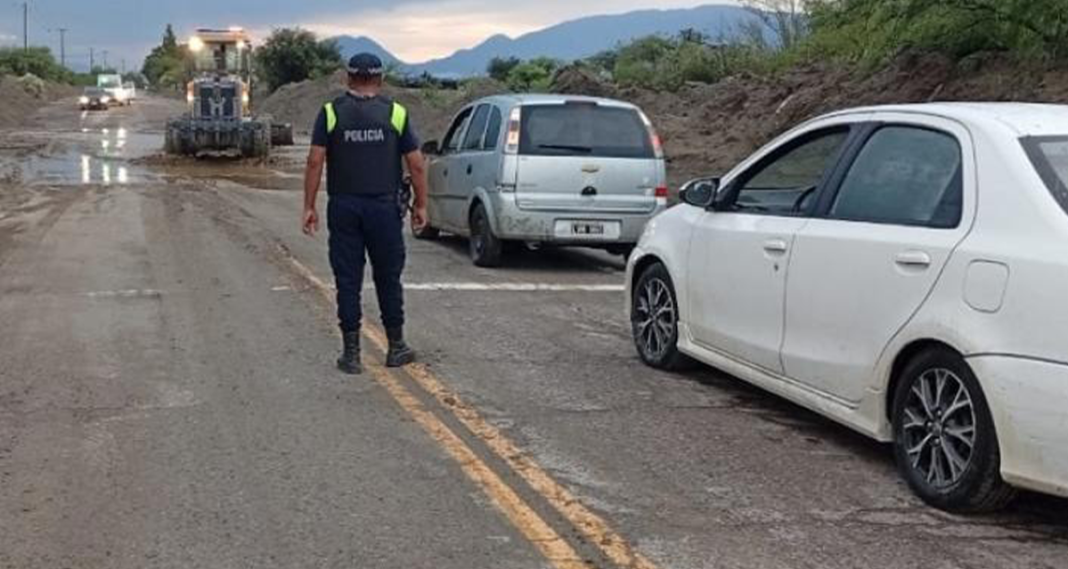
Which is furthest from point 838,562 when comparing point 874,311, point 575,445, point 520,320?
point 520,320

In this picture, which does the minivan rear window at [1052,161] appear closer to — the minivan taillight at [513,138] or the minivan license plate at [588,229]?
the minivan license plate at [588,229]

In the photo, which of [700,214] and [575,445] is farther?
[700,214]

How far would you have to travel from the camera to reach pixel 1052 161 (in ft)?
17.5

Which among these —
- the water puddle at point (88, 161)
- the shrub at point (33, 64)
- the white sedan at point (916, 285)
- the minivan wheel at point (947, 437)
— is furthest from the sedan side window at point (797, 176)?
the shrub at point (33, 64)

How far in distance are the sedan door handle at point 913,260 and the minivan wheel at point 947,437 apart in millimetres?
366

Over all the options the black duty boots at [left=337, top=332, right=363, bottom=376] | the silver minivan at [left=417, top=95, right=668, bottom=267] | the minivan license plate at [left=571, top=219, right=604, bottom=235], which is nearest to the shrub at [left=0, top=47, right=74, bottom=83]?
the silver minivan at [left=417, top=95, right=668, bottom=267]

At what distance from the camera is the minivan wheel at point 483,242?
41.6 feet

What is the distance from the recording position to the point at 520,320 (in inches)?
388

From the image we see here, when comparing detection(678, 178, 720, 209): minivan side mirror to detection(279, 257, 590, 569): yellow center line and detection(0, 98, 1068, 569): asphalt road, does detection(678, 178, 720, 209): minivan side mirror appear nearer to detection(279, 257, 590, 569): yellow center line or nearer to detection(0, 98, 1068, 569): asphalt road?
detection(0, 98, 1068, 569): asphalt road

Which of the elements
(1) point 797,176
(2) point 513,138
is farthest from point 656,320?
(2) point 513,138

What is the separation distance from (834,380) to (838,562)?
1.46m

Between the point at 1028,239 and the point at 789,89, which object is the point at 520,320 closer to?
the point at 1028,239

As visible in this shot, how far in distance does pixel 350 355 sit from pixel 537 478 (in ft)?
8.41

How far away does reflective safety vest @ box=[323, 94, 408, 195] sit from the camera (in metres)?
7.82
